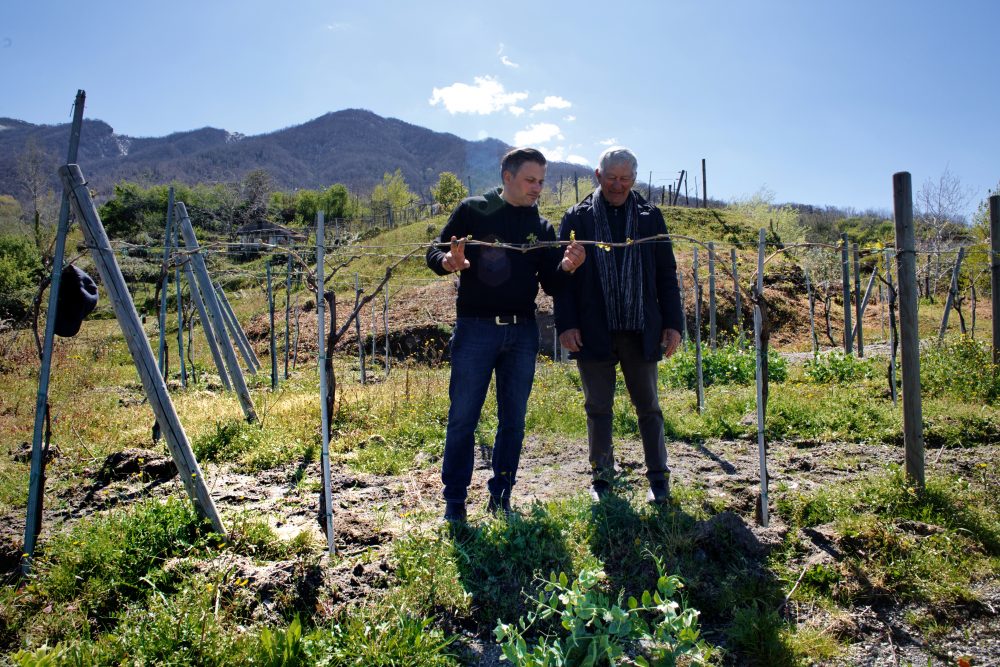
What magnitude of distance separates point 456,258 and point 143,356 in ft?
5.60

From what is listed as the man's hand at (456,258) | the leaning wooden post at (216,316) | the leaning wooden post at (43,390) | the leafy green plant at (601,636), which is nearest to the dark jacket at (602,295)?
the man's hand at (456,258)

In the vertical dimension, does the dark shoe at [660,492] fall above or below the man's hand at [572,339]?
below

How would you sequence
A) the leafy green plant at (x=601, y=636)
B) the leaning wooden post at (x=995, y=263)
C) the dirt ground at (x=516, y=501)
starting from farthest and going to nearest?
1. the leaning wooden post at (x=995, y=263)
2. the dirt ground at (x=516, y=501)
3. the leafy green plant at (x=601, y=636)

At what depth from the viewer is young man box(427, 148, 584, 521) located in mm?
2957

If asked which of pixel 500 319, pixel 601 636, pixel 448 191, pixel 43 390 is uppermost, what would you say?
pixel 448 191

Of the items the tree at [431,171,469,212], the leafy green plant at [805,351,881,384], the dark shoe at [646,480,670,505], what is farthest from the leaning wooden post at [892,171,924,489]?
the tree at [431,171,469,212]

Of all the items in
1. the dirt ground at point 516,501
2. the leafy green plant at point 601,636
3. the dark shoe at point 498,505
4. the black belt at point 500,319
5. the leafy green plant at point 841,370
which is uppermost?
the black belt at point 500,319

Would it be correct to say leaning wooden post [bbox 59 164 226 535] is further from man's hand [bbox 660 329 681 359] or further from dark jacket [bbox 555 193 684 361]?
man's hand [bbox 660 329 681 359]

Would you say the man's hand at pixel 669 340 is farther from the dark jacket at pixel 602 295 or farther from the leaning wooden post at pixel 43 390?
the leaning wooden post at pixel 43 390

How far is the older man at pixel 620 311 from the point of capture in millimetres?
3100

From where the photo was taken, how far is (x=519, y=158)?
116 inches

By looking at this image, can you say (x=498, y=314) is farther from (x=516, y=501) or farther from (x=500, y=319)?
(x=516, y=501)

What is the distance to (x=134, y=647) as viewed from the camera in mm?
1975

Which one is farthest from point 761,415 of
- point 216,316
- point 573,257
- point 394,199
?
point 394,199
